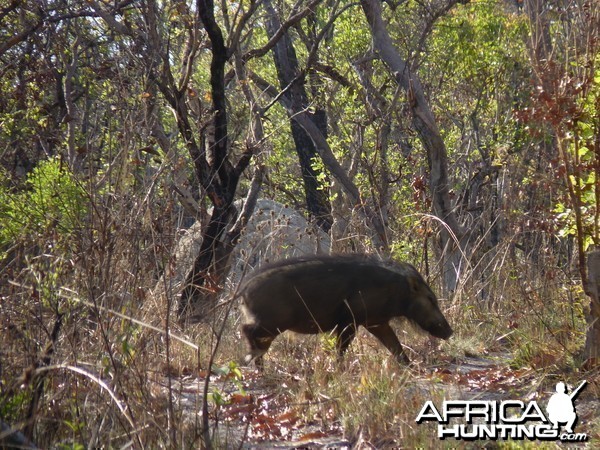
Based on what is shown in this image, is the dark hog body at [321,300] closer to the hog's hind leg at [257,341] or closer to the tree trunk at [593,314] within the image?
the hog's hind leg at [257,341]

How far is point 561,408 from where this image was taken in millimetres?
5230

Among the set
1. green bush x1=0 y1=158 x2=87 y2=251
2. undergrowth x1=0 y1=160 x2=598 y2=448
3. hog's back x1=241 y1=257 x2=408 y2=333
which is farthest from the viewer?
green bush x1=0 y1=158 x2=87 y2=251

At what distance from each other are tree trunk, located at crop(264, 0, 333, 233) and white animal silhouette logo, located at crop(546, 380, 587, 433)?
27.6ft

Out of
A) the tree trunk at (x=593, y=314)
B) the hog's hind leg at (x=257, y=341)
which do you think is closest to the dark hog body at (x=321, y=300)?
the hog's hind leg at (x=257, y=341)

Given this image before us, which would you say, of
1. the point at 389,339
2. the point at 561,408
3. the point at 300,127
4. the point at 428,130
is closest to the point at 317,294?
the point at 389,339

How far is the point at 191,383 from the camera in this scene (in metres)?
6.61

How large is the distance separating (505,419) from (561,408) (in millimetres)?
471

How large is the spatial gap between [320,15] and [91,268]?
401 inches

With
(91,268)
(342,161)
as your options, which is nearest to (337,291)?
(91,268)

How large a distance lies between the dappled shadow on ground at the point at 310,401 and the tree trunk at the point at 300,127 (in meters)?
7.21

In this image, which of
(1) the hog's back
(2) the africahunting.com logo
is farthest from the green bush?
(2) the africahunting.com logo

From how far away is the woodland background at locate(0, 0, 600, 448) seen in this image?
15.7ft

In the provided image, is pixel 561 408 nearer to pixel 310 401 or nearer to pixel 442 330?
pixel 310 401

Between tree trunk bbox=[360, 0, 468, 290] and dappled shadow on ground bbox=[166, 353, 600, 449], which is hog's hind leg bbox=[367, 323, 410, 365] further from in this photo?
tree trunk bbox=[360, 0, 468, 290]
